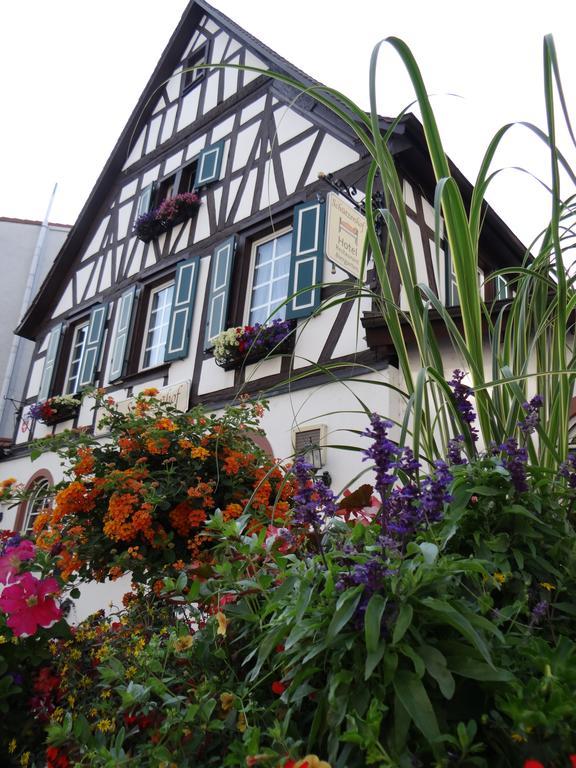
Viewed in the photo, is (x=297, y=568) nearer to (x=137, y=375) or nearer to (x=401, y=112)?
(x=401, y=112)

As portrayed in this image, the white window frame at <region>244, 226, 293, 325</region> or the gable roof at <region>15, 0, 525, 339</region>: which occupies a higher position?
the gable roof at <region>15, 0, 525, 339</region>

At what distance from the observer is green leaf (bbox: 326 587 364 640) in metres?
0.76

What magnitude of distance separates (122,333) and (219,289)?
199cm

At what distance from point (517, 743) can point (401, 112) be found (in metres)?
1.24

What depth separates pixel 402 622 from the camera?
74 centimetres

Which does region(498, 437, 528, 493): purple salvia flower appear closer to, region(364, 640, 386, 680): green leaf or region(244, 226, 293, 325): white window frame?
region(364, 640, 386, 680): green leaf

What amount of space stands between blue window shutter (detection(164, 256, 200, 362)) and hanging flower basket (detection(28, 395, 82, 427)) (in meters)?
2.13

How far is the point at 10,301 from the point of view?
13977 millimetres

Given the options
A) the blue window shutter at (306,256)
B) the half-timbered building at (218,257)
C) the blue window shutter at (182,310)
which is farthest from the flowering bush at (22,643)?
the blue window shutter at (182,310)

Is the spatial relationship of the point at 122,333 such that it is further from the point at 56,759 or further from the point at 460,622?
the point at 460,622

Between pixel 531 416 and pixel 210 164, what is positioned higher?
pixel 210 164

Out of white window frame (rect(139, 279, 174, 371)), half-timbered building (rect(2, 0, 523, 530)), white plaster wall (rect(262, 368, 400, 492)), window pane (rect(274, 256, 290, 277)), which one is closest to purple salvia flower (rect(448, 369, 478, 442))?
half-timbered building (rect(2, 0, 523, 530))

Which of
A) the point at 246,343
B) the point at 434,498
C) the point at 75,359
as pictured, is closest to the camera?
the point at 434,498

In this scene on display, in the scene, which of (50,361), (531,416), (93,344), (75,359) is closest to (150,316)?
(93,344)
